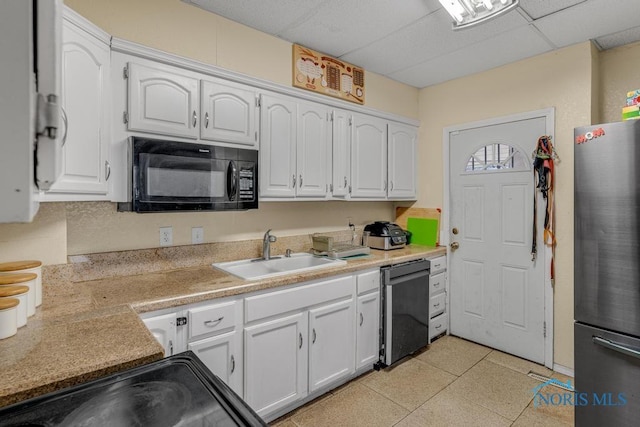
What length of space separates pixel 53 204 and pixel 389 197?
2577 mm

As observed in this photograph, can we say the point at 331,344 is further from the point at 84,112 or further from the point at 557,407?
the point at 84,112

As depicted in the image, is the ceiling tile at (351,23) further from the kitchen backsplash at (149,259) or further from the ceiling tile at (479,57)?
the kitchen backsplash at (149,259)

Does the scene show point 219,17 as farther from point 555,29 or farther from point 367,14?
point 555,29

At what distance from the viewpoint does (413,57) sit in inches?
111

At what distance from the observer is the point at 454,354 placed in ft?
9.57

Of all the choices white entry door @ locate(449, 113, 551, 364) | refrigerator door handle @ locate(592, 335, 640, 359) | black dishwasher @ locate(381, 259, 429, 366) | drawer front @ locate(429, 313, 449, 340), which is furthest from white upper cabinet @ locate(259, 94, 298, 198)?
refrigerator door handle @ locate(592, 335, 640, 359)

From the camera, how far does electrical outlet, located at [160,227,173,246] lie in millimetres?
2148

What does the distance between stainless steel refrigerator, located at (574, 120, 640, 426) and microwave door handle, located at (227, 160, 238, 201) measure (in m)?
2.01

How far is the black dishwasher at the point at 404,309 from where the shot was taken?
2609mm

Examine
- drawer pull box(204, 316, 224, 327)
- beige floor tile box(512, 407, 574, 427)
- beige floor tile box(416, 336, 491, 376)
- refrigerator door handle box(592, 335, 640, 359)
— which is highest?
drawer pull box(204, 316, 224, 327)

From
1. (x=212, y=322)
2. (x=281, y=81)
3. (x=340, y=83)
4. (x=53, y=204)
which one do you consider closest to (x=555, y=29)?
(x=340, y=83)

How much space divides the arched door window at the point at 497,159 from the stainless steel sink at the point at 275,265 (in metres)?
1.70

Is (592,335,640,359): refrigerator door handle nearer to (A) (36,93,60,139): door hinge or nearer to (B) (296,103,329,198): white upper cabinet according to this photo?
(B) (296,103,329,198): white upper cabinet

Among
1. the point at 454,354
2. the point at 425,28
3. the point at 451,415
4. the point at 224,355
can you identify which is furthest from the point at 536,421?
the point at 425,28
